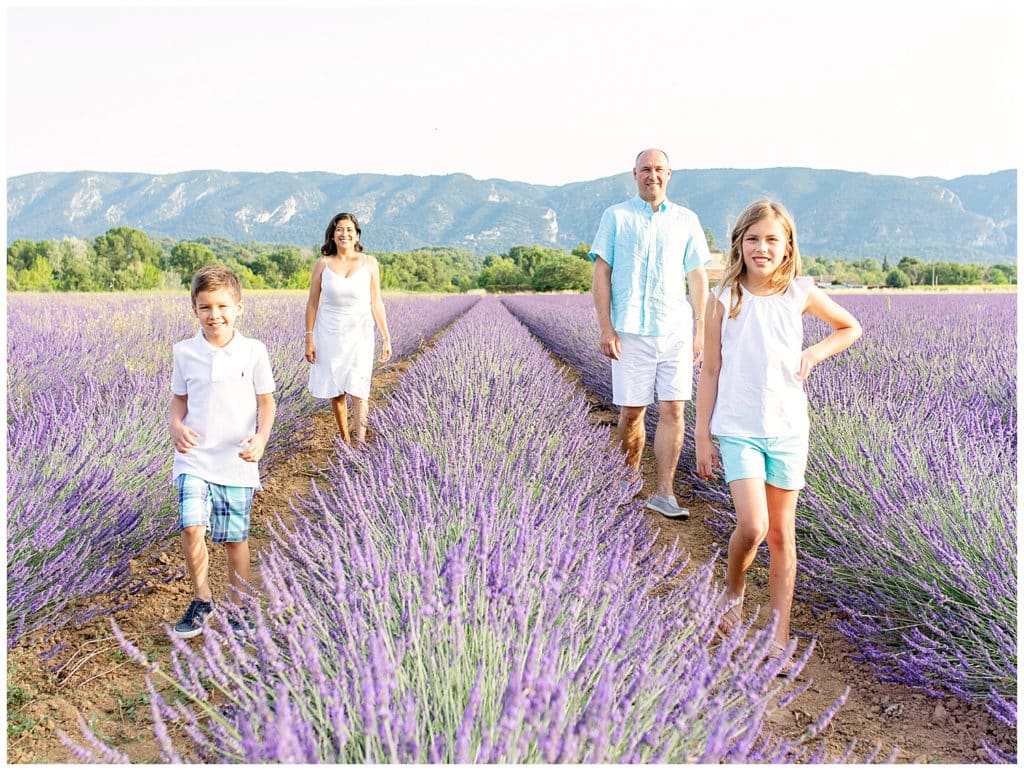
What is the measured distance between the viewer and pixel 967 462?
2.61 meters

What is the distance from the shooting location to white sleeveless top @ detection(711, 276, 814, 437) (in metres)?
2.03

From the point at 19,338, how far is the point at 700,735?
4991mm

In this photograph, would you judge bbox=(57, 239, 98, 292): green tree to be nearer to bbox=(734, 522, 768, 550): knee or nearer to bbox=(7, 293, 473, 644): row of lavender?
bbox=(7, 293, 473, 644): row of lavender

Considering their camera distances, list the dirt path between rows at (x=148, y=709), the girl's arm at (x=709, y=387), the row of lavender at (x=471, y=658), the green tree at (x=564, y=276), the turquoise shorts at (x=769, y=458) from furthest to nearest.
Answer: the green tree at (x=564, y=276)
the girl's arm at (x=709, y=387)
the turquoise shorts at (x=769, y=458)
the dirt path between rows at (x=148, y=709)
the row of lavender at (x=471, y=658)

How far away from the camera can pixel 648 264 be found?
10.8 ft

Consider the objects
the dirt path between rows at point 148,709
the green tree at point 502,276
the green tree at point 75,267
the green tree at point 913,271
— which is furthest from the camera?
the green tree at point 502,276

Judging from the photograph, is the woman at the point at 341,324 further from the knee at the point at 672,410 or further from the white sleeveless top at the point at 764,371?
the white sleeveless top at the point at 764,371

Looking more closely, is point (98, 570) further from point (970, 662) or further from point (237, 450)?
point (970, 662)

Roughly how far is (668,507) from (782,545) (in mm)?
1271

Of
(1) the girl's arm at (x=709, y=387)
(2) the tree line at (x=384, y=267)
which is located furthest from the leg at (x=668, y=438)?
(2) the tree line at (x=384, y=267)

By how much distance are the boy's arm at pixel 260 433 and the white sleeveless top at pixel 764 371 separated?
51.6 inches

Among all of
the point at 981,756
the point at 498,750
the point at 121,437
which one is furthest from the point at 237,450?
the point at 981,756

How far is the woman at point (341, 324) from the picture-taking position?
3.93 m

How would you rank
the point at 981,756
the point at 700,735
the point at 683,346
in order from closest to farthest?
the point at 700,735, the point at 981,756, the point at 683,346
